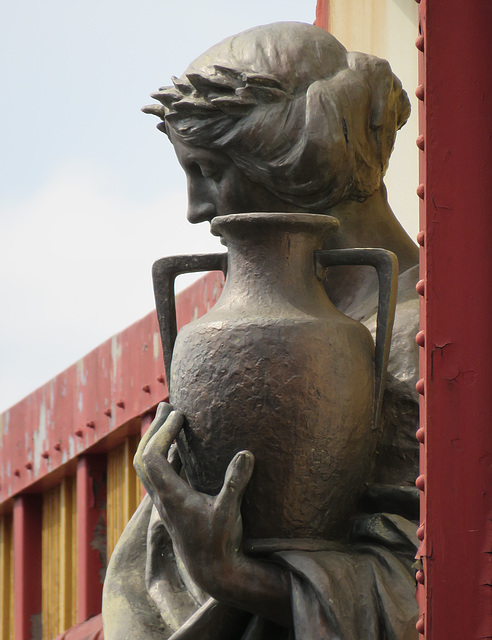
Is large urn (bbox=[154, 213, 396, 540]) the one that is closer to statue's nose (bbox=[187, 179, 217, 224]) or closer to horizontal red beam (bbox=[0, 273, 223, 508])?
statue's nose (bbox=[187, 179, 217, 224])

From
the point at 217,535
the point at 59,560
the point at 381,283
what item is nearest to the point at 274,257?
the point at 381,283

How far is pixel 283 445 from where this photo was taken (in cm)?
343

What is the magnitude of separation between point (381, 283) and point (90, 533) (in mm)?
3755

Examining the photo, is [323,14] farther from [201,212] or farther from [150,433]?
[150,433]

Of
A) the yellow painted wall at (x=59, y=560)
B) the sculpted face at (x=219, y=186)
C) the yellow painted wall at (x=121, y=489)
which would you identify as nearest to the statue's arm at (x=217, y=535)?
the sculpted face at (x=219, y=186)

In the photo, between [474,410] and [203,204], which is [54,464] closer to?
[203,204]

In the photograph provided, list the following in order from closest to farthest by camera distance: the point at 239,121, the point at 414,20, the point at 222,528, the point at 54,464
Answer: the point at 222,528 → the point at 239,121 → the point at 414,20 → the point at 54,464

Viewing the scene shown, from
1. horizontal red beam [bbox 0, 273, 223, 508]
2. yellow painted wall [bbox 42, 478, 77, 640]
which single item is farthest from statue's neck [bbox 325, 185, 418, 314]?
yellow painted wall [bbox 42, 478, 77, 640]

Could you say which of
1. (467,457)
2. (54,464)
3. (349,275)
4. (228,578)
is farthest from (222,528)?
(54,464)

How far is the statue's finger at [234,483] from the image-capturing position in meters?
3.37

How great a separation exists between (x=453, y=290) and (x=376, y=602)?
723 millimetres

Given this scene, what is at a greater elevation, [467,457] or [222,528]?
[467,457]

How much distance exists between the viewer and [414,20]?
5.64 metres

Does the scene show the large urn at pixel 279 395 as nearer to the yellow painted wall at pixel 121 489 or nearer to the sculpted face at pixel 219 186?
the sculpted face at pixel 219 186
